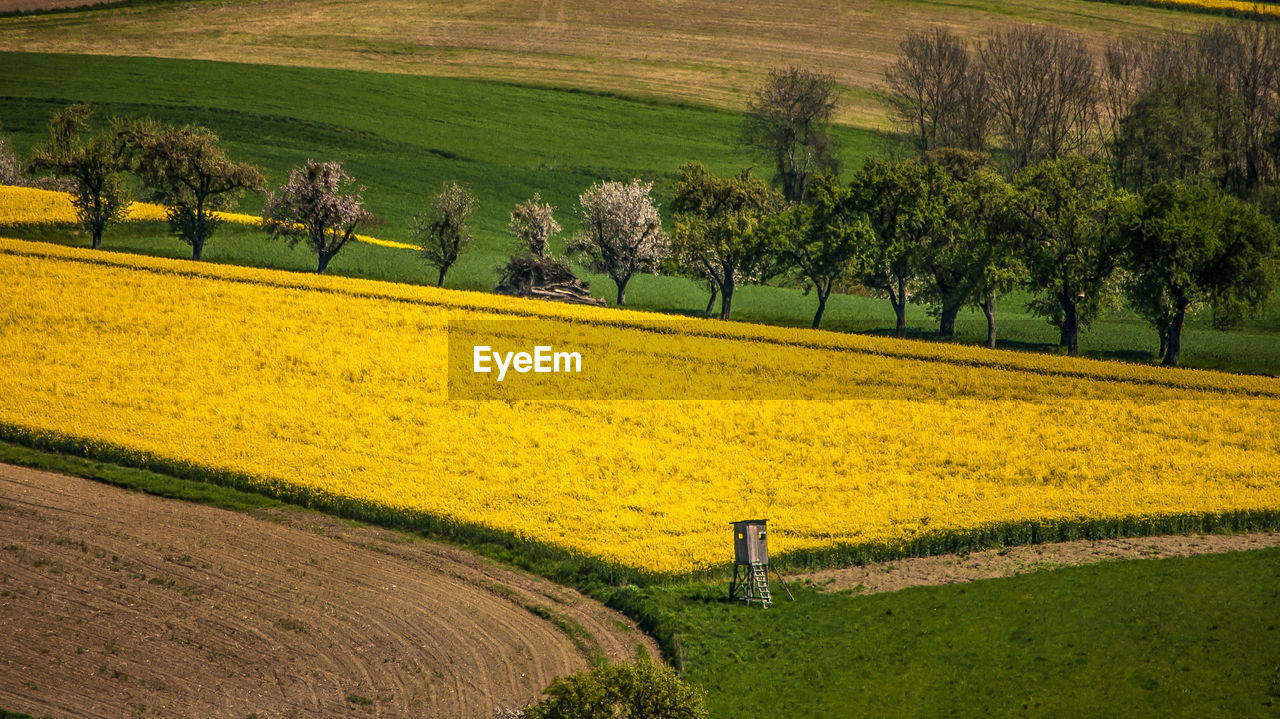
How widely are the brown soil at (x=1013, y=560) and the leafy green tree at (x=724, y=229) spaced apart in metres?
38.3

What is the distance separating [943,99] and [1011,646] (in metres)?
105

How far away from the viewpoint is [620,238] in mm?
A: 83000

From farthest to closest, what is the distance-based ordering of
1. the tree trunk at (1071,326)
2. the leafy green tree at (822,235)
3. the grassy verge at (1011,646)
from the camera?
the leafy green tree at (822,235)
the tree trunk at (1071,326)
the grassy verge at (1011,646)

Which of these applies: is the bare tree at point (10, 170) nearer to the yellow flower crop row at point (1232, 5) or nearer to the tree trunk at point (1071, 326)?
the tree trunk at point (1071, 326)

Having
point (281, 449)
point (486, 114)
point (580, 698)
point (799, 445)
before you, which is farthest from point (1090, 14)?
point (580, 698)

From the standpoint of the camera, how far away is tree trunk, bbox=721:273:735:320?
255 feet

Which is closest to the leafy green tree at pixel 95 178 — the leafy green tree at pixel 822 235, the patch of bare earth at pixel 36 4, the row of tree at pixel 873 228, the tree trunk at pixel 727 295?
the row of tree at pixel 873 228

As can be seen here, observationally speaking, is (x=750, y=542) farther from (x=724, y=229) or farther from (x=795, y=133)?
(x=795, y=133)

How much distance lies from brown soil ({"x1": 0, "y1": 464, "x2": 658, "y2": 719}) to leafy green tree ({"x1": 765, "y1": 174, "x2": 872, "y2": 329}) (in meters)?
40.6

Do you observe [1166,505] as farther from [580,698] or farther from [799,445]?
[580,698]

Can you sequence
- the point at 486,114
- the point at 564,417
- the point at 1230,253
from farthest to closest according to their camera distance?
the point at 486,114
the point at 1230,253
the point at 564,417

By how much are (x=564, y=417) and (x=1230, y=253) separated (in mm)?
40671

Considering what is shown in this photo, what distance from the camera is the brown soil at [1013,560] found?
3697 centimetres

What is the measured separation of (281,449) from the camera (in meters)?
45.3
